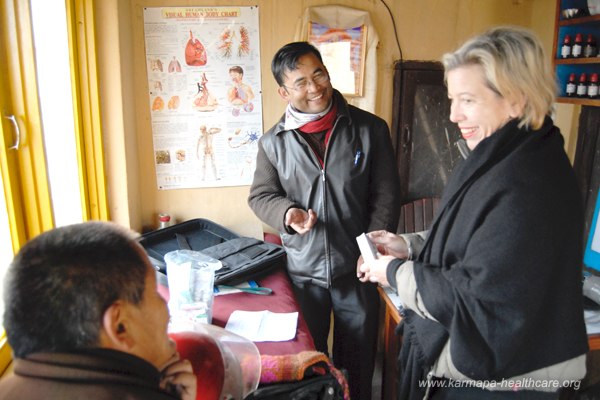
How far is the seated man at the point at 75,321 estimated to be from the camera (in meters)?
0.58

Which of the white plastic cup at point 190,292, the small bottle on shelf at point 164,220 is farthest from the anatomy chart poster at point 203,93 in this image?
the white plastic cup at point 190,292

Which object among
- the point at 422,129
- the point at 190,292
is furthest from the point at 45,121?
the point at 422,129

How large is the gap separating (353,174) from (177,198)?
3.74ft

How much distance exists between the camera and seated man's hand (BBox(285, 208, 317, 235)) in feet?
5.30

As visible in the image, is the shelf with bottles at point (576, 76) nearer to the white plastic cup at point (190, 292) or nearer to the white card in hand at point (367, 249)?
the white card in hand at point (367, 249)

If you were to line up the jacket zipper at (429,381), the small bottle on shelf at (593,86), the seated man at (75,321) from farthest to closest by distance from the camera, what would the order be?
the small bottle on shelf at (593,86)
the jacket zipper at (429,381)
the seated man at (75,321)

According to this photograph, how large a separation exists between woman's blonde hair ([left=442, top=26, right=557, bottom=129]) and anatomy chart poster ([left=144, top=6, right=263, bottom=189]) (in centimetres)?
151

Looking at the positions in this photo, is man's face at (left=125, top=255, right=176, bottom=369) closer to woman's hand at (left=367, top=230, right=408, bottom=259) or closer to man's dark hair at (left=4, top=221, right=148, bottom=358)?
man's dark hair at (left=4, top=221, right=148, bottom=358)

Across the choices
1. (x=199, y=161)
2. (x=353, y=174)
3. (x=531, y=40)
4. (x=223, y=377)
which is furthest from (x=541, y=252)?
(x=199, y=161)

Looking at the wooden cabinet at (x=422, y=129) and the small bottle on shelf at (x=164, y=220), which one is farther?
the wooden cabinet at (x=422, y=129)

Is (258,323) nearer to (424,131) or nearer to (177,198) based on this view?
(177,198)

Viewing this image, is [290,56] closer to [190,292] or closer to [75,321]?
[190,292]

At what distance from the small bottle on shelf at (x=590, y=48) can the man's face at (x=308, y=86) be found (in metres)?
1.19

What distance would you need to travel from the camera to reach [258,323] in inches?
55.4
